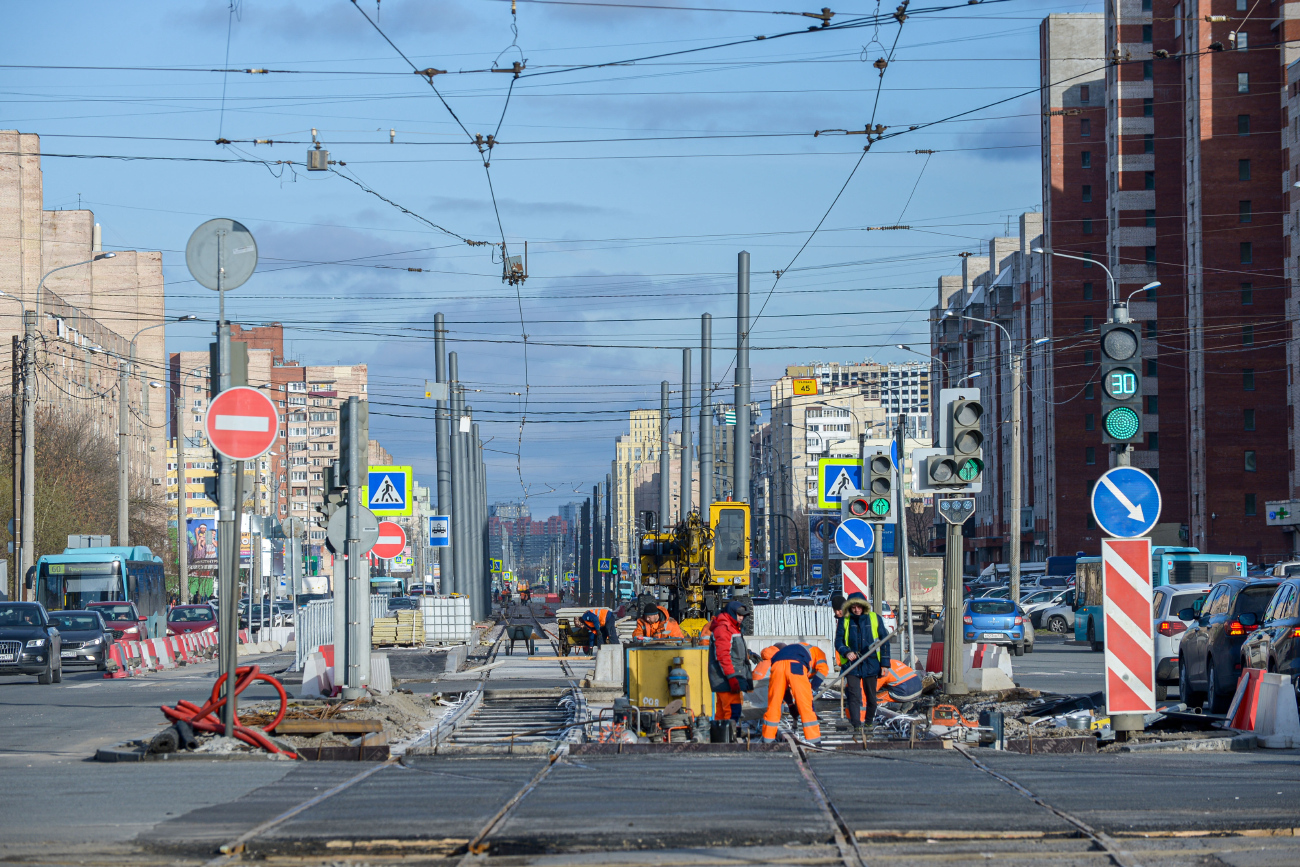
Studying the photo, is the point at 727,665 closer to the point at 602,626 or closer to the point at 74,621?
the point at 602,626

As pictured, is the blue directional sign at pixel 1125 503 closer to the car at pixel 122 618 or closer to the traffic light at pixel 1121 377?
the traffic light at pixel 1121 377

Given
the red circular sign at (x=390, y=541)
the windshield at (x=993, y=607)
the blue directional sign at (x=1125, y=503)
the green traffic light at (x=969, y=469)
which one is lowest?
the windshield at (x=993, y=607)

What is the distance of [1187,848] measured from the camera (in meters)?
8.07

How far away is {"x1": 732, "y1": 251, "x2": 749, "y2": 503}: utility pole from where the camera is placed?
36594 millimetres

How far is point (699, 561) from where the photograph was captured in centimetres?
3069

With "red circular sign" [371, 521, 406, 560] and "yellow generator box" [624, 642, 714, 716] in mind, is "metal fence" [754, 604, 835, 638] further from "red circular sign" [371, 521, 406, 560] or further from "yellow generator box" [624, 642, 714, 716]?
"yellow generator box" [624, 642, 714, 716]

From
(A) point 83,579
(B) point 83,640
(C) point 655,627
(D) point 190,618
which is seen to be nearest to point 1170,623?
(C) point 655,627

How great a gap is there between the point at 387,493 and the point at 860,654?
42.4ft

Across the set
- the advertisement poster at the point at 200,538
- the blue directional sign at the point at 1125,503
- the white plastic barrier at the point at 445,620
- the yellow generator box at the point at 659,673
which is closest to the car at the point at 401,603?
the white plastic barrier at the point at 445,620

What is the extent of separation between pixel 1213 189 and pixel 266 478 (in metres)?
71.1

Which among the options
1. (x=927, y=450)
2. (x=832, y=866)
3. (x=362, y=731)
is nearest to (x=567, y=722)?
(x=362, y=731)

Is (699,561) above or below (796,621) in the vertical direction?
above

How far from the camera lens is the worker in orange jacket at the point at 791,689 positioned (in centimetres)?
1471

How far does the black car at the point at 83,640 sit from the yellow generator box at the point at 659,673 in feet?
59.5
